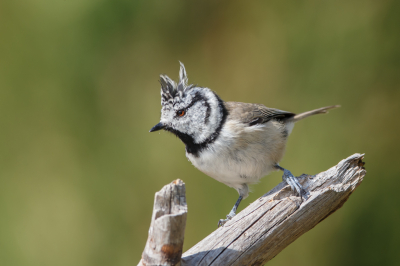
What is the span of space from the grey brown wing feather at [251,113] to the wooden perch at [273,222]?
0.57 m

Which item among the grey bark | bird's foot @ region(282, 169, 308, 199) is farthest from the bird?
the grey bark

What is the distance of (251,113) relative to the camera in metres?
2.19

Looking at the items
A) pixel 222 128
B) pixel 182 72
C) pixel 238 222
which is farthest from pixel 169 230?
pixel 182 72

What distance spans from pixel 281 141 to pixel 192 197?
1.13 m

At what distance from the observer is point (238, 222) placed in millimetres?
1597

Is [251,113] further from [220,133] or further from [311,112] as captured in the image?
[311,112]

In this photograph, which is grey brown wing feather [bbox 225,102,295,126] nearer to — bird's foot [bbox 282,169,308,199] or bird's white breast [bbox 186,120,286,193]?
bird's white breast [bbox 186,120,286,193]

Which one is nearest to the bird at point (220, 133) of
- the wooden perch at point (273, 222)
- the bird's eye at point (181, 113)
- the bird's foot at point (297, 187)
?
the bird's eye at point (181, 113)

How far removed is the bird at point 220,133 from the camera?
6.48ft

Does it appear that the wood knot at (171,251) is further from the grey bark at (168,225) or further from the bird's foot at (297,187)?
the bird's foot at (297,187)

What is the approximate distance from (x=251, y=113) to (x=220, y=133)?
1.01 ft

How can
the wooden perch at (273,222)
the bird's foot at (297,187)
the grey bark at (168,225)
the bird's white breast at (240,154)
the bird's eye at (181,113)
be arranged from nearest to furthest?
the grey bark at (168,225) → the wooden perch at (273,222) → the bird's foot at (297,187) → the bird's white breast at (240,154) → the bird's eye at (181,113)

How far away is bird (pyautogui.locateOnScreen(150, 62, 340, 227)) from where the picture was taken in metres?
1.98

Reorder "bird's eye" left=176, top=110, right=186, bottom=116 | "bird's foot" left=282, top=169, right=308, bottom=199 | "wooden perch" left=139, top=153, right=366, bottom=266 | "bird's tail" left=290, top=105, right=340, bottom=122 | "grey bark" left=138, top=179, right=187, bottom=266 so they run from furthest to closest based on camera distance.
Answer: "bird's tail" left=290, top=105, right=340, bottom=122 < "bird's eye" left=176, top=110, right=186, bottom=116 < "bird's foot" left=282, top=169, right=308, bottom=199 < "wooden perch" left=139, top=153, right=366, bottom=266 < "grey bark" left=138, top=179, right=187, bottom=266
